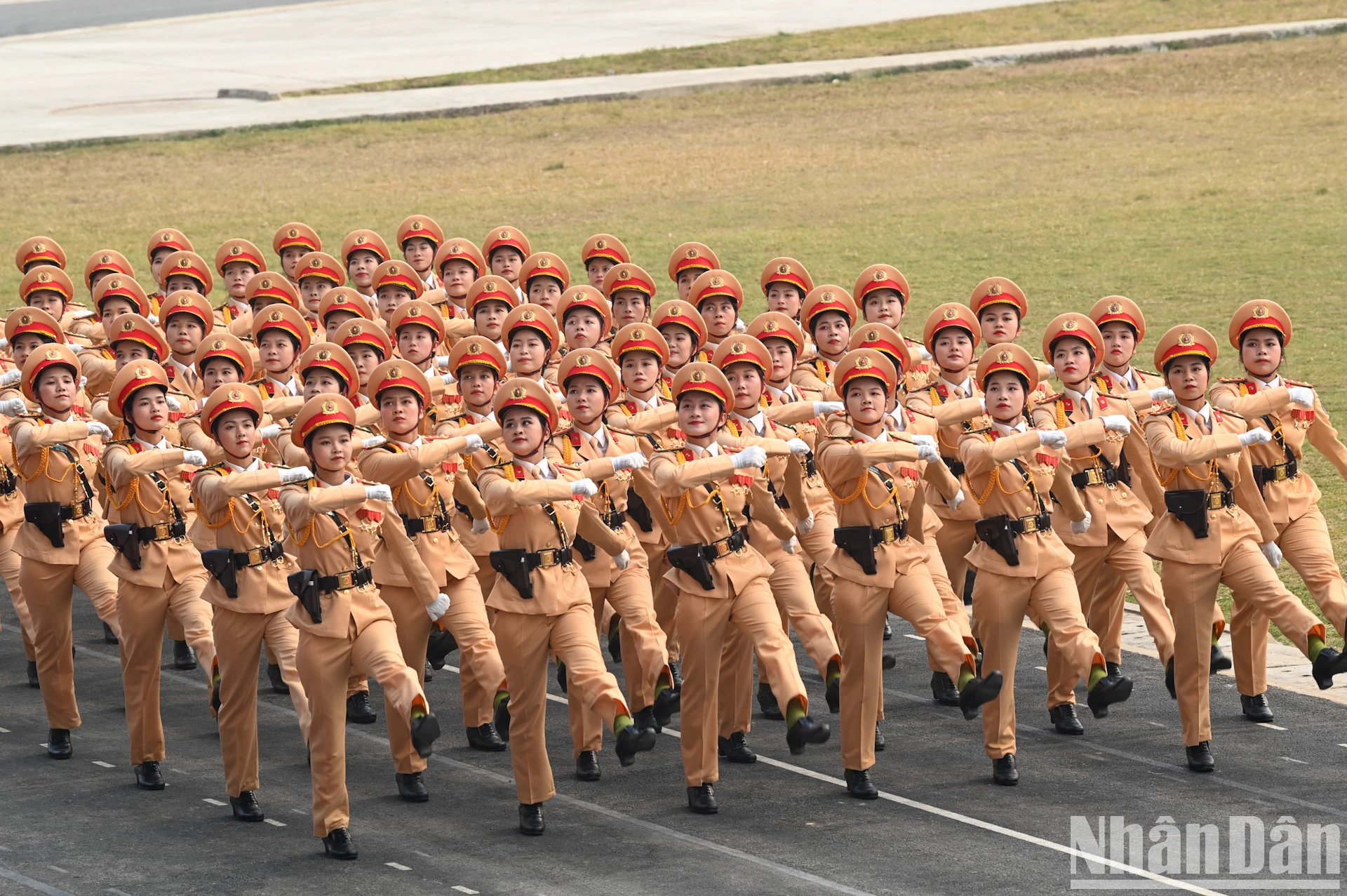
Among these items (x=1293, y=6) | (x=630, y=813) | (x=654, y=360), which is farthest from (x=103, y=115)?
(x=630, y=813)

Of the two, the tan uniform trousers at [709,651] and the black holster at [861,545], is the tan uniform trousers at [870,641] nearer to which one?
the black holster at [861,545]

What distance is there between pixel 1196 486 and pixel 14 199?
23.2 m

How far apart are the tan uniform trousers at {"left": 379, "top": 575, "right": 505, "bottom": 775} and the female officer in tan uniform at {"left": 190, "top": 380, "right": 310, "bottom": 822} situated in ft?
2.33

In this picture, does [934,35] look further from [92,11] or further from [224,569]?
[224,569]

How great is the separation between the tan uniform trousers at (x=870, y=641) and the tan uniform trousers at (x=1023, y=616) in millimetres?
269

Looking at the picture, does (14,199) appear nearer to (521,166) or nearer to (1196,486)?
(521,166)

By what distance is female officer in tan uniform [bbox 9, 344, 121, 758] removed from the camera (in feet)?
38.4

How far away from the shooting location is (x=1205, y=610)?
11305 mm

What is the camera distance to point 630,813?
10.6 meters

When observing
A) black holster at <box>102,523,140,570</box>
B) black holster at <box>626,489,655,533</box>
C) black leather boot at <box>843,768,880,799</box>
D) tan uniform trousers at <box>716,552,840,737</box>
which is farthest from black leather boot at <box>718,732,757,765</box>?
black holster at <box>102,523,140,570</box>

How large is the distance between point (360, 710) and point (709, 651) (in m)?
2.53

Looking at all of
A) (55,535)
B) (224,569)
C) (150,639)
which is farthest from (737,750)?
(55,535)

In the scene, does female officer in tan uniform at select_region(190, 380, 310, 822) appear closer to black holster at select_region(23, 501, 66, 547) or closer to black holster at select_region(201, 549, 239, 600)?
black holster at select_region(201, 549, 239, 600)

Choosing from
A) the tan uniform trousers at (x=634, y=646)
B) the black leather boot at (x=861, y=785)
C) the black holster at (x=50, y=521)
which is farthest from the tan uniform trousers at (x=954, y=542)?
the black holster at (x=50, y=521)
